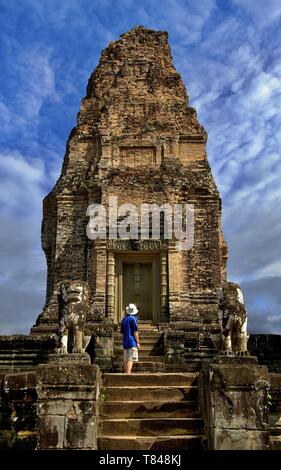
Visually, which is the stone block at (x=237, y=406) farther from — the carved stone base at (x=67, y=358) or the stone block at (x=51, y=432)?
the carved stone base at (x=67, y=358)

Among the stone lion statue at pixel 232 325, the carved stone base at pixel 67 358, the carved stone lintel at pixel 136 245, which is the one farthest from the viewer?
the carved stone lintel at pixel 136 245

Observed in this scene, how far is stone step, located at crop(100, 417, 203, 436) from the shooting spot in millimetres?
8016

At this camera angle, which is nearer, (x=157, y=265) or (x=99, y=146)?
(x=157, y=265)

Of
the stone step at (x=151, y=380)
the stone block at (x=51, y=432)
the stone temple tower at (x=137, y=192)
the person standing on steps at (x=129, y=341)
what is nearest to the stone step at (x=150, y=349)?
the stone temple tower at (x=137, y=192)

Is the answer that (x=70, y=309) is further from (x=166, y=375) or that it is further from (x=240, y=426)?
(x=240, y=426)

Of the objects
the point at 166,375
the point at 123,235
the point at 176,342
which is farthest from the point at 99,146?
the point at 166,375

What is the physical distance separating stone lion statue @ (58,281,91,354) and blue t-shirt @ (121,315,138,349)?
1.24m

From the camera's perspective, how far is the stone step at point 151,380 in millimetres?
9203

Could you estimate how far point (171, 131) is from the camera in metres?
18.9

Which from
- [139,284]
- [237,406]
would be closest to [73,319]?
[237,406]

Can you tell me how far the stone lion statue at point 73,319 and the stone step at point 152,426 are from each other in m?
1.71

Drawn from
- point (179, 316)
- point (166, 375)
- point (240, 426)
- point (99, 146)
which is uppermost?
point (99, 146)

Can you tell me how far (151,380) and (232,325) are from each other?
1717 mm

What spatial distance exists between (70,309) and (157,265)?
755 centimetres
